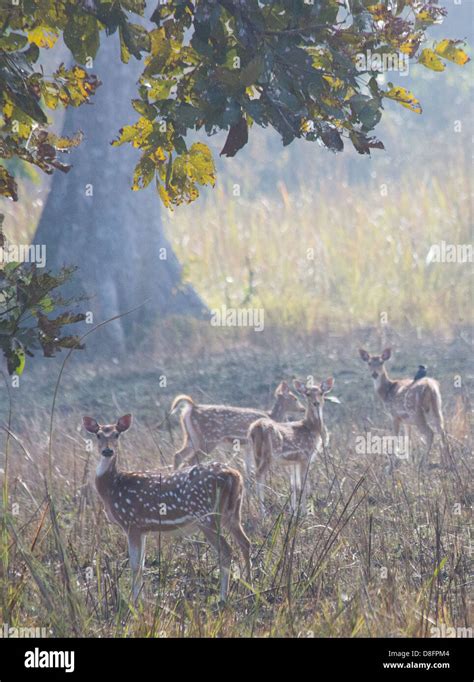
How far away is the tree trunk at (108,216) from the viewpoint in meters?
16.3

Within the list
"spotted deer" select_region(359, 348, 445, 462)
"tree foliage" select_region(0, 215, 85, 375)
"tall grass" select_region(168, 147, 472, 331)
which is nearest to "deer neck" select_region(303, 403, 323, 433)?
"spotted deer" select_region(359, 348, 445, 462)

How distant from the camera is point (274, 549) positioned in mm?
7512

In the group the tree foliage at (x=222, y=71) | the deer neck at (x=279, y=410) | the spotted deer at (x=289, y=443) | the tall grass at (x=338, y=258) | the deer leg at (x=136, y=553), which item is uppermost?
the tall grass at (x=338, y=258)

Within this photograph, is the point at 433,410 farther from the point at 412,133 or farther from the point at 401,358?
the point at 412,133

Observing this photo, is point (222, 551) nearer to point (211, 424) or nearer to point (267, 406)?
point (211, 424)

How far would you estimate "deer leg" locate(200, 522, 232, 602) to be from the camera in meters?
6.92

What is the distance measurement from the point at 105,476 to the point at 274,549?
1.25 metres

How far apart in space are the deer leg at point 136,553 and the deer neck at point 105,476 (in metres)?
0.39

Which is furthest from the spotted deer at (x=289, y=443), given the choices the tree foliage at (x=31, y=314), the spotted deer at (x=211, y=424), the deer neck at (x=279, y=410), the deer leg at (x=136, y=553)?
the tree foliage at (x=31, y=314)

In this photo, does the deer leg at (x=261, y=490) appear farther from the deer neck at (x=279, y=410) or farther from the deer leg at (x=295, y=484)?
the deer neck at (x=279, y=410)

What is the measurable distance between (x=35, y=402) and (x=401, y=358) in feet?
13.6

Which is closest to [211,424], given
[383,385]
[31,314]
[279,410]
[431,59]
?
[279,410]

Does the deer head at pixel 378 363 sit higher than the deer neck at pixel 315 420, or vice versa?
the deer head at pixel 378 363
